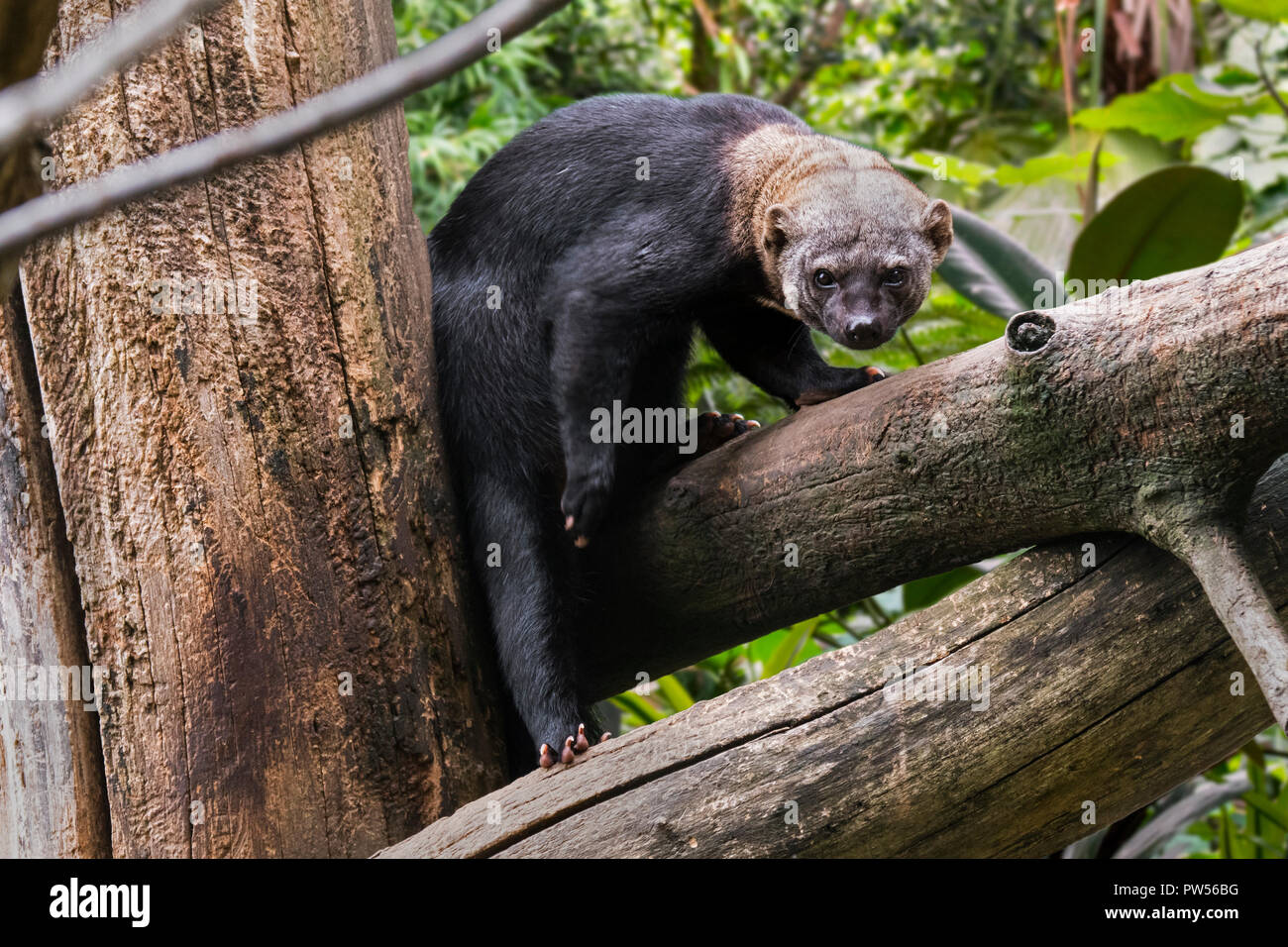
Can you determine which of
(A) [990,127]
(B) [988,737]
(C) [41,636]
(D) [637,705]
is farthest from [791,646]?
(A) [990,127]

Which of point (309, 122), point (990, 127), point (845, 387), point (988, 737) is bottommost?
point (988, 737)

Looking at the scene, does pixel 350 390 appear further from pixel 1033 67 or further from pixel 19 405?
pixel 1033 67

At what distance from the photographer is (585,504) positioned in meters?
2.63

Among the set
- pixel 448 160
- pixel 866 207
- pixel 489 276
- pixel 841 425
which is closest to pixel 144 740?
pixel 489 276

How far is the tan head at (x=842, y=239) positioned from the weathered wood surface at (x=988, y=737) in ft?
2.69

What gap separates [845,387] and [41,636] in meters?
1.85

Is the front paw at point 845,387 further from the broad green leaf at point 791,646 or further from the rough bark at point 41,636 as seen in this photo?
the rough bark at point 41,636

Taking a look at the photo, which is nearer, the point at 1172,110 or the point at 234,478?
the point at 234,478

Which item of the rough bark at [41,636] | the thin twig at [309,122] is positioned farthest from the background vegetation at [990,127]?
the thin twig at [309,122]

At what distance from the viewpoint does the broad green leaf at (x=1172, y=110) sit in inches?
147

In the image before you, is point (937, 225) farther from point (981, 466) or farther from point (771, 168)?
point (981, 466)

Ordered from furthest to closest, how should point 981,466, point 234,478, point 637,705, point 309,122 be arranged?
1. point 637,705
2. point 234,478
3. point 981,466
4. point 309,122

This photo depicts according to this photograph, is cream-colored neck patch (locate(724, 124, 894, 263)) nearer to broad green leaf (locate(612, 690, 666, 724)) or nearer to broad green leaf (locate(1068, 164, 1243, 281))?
broad green leaf (locate(1068, 164, 1243, 281))
